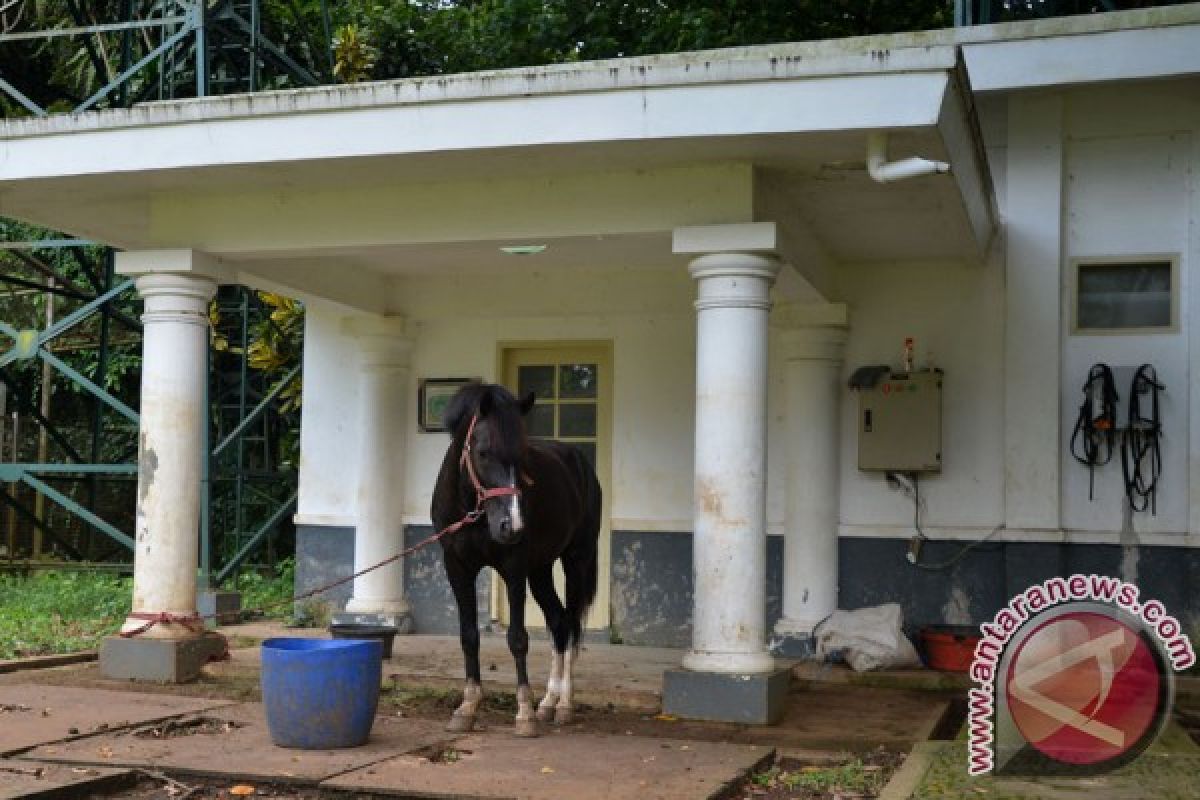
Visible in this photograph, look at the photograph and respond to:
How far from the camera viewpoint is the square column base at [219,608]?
1038cm

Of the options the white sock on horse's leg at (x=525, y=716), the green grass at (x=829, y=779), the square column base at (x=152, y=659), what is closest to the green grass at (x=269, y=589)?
the square column base at (x=152, y=659)

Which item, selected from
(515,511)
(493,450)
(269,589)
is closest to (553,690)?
(515,511)

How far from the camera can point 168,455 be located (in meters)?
→ 8.05

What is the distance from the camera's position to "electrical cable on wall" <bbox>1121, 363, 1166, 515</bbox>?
27.5 ft

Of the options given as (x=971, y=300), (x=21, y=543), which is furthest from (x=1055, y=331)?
(x=21, y=543)

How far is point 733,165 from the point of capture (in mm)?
6957

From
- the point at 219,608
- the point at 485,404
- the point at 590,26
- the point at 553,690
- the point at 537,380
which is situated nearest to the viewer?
the point at 485,404

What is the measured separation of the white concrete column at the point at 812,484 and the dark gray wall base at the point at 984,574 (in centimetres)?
22

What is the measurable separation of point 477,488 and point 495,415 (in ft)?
1.14

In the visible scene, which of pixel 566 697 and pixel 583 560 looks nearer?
pixel 566 697

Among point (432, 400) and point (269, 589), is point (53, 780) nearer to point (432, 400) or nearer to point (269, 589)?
point (432, 400)

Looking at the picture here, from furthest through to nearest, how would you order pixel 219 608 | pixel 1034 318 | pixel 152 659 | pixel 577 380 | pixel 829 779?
pixel 219 608
pixel 577 380
pixel 1034 318
pixel 152 659
pixel 829 779

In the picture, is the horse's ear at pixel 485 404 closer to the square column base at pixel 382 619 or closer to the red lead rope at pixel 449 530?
the red lead rope at pixel 449 530

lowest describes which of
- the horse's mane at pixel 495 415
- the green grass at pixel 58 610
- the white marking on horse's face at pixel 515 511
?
the green grass at pixel 58 610
